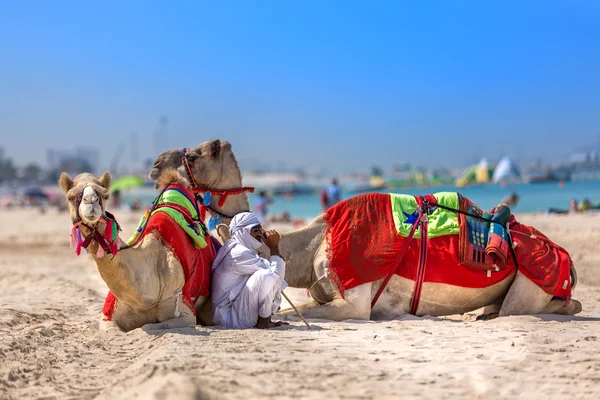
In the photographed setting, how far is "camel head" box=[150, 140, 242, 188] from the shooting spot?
312 inches

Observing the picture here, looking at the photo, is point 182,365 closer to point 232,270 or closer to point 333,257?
point 232,270

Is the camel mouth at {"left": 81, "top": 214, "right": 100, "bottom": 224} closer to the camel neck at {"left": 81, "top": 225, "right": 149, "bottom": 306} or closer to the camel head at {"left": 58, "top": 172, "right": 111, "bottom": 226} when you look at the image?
the camel head at {"left": 58, "top": 172, "right": 111, "bottom": 226}

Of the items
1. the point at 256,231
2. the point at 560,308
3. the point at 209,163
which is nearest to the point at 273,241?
the point at 256,231

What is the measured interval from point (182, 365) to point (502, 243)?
3633mm

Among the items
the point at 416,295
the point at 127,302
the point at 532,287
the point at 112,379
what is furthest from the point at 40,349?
the point at 532,287

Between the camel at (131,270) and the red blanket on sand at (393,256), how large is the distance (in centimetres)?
160

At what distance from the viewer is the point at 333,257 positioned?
7.05 m

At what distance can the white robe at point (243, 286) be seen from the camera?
6246 mm

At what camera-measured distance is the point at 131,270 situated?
557cm

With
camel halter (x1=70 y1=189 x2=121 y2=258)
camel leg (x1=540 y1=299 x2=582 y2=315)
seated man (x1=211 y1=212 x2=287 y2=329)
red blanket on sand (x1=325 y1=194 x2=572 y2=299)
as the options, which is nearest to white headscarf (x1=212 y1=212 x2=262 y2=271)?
seated man (x1=211 y1=212 x2=287 y2=329)

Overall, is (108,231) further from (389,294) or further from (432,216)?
(432,216)

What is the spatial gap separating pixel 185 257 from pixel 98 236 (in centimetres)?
93

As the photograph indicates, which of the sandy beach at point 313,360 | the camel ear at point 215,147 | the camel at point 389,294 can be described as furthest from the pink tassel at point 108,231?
the camel ear at point 215,147

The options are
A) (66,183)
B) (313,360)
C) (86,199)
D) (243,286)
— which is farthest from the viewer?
(243,286)
